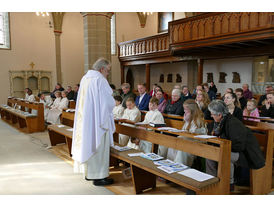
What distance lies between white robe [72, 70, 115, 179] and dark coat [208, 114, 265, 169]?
1.70 meters

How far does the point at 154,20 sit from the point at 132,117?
53.5 ft

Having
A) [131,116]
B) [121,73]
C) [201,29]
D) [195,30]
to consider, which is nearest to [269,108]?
[131,116]

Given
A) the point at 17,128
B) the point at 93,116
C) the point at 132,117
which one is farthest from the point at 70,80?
the point at 93,116

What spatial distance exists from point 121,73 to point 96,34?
28.0 feet

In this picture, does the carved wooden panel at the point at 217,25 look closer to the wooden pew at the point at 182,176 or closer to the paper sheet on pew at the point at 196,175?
the wooden pew at the point at 182,176

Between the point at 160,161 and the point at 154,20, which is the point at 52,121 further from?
the point at 154,20

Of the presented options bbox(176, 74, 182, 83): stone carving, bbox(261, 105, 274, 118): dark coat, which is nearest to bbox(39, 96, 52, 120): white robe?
bbox(261, 105, 274, 118): dark coat

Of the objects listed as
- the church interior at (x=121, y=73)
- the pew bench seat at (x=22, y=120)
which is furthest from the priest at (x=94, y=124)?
the pew bench seat at (x=22, y=120)

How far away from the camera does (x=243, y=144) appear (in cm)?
328

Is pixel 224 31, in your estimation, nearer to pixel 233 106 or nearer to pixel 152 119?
pixel 233 106

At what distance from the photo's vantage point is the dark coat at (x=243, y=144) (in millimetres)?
3289

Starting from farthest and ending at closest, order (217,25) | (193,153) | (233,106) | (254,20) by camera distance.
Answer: (217,25), (254,20), (233,106), (193,153)

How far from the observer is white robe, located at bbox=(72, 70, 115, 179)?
367cm

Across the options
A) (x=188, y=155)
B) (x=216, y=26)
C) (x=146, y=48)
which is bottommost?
(x=188, y=155)
